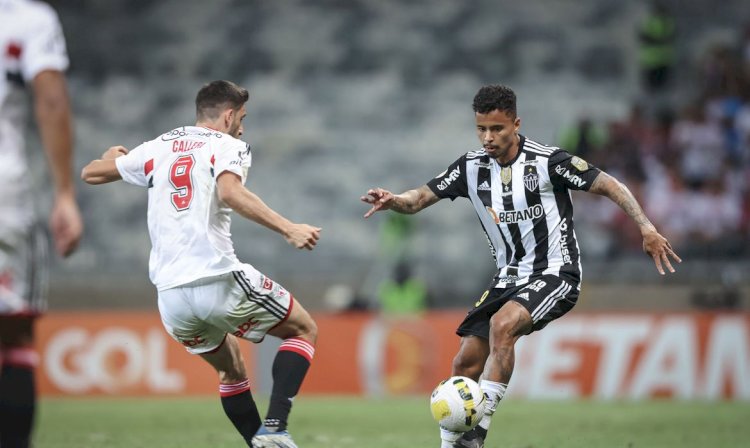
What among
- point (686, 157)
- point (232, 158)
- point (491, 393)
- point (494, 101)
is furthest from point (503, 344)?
point (686, 157)

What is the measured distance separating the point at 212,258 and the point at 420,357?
9.15 metres

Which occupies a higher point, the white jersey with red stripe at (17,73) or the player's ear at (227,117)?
the player's ear at (227,117)

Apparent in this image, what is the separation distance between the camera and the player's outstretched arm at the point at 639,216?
6.89 meters

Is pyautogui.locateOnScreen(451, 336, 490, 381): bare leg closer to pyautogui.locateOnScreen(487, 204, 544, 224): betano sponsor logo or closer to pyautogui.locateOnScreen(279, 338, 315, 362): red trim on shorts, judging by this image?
pyautogui.locateOnScreen(487, 204, 544, 224): betano sponsor logo

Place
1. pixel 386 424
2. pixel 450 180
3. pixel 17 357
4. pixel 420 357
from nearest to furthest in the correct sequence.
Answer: pixel 17 357 → pixel 450 180 → pixel 386 424 → pixel 420 357

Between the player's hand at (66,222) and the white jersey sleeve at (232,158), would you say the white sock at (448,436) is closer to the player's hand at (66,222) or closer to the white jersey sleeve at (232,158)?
the white jersey sleeve at (232,158)

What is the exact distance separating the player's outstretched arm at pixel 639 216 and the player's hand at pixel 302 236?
1986mm

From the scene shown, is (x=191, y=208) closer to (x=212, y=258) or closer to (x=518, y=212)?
(x=212, y=258)

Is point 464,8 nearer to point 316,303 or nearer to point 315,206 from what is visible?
point 315,206

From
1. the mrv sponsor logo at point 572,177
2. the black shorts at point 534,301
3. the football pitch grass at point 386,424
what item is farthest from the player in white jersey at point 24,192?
the football pitch grass at point 386,424

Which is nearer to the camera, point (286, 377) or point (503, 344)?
point (286, 377)

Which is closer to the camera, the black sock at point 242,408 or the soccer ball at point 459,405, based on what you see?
the soccer ball at point 459,405

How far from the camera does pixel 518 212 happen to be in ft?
24.4

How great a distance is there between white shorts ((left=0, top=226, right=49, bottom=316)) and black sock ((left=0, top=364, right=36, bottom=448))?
29cm
